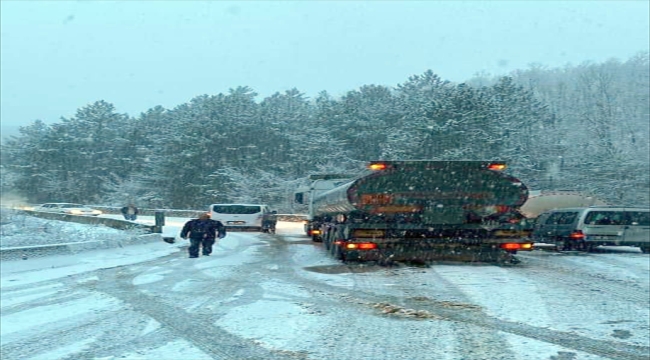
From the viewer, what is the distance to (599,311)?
29.7ft

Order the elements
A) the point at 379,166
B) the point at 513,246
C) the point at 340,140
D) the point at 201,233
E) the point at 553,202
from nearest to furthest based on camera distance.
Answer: the point at 379,166 < the point at 513,246 < the point at 201,233 < the point at 553,202 < the point at 340,140

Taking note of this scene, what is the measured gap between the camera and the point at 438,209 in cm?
1485

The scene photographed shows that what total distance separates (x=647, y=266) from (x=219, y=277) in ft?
32.3

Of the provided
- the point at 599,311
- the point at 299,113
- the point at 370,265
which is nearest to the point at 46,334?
the point at 599,311

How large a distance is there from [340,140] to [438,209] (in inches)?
2031

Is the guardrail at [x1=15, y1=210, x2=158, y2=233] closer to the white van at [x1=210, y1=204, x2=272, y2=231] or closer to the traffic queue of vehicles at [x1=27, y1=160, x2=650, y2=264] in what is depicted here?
the white van at [x1=210, y1=204, x2=272, y2=231]

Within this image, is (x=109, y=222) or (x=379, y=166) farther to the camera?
(x=109, y=222)

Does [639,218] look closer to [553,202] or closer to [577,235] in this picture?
[577,235]

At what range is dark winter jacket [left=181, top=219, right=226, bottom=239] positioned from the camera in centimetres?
1806

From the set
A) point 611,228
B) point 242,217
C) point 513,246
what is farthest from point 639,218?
point 242,217

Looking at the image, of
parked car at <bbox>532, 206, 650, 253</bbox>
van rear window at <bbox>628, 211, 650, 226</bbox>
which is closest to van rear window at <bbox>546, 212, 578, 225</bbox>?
parked car at <bbox>532, 206, 650, 253</bbox>

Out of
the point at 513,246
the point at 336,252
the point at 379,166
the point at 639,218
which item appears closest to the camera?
the point at 379,166

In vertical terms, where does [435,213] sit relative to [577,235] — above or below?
above

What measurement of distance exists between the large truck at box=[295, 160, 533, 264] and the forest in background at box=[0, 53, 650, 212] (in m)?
37.8
